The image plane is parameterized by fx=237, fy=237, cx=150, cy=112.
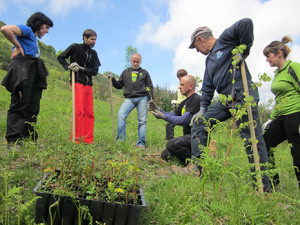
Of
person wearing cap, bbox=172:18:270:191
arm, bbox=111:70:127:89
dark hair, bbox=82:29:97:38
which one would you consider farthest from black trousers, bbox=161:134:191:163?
dark hair, bbox=82:29:97:38

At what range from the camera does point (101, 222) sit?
150 cm

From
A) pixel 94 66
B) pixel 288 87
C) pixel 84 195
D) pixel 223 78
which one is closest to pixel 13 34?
pixel 94 66

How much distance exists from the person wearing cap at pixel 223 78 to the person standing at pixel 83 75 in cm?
204

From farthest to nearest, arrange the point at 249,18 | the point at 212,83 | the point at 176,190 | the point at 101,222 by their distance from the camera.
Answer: the point at 212,83
the point at 249,18
the point at 176,190
the point at 101,222

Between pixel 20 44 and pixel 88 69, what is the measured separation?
1.31 m

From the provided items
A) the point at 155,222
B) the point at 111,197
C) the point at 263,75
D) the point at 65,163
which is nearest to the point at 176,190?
the point at 155,222

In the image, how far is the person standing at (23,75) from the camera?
3.17m

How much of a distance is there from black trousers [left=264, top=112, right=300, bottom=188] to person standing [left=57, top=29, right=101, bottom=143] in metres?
2.92

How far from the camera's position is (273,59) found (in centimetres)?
288

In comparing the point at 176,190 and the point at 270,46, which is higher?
the point at 270,46

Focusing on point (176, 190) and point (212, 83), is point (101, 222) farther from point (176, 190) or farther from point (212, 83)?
point (212, 83)

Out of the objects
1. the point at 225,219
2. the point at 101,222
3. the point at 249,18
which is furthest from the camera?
the point at 249,18

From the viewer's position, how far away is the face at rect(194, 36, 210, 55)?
9.98ft

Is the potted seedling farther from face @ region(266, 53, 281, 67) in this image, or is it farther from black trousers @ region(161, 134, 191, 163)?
face @ region(266, 53, 281, 67)
